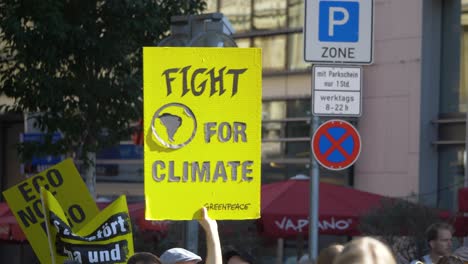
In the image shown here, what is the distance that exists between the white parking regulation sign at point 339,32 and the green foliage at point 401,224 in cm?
442

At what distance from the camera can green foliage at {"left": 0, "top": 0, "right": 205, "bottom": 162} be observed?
603 inches

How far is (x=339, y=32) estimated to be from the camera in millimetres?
9000

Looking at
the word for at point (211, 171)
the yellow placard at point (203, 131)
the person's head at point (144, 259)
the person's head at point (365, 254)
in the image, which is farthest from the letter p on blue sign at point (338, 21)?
the person's head at point (365, 254)

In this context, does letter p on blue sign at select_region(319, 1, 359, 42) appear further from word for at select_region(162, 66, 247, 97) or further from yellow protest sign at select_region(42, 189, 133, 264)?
yellow protest sign at select_region(42, 189, 133, 264)

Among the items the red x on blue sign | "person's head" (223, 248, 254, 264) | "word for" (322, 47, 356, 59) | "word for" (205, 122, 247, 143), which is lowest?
"person's head" (223, 248, 254, 264)

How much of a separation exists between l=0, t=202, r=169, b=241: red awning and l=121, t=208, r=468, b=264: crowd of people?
20.1 ft

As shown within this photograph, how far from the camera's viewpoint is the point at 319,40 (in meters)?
9.00

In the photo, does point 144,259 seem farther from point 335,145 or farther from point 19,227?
point 19,227

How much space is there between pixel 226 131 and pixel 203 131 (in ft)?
0.48

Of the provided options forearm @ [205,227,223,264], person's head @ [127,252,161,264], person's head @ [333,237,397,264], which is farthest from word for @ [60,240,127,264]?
person's head @ [333,237,397,264]

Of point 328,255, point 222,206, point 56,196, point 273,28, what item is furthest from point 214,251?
point 273,28

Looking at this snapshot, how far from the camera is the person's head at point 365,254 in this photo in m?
4.07

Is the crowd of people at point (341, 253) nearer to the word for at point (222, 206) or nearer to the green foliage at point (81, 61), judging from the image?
the word for at point (222, 206)

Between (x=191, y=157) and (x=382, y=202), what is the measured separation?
642 centimetres
